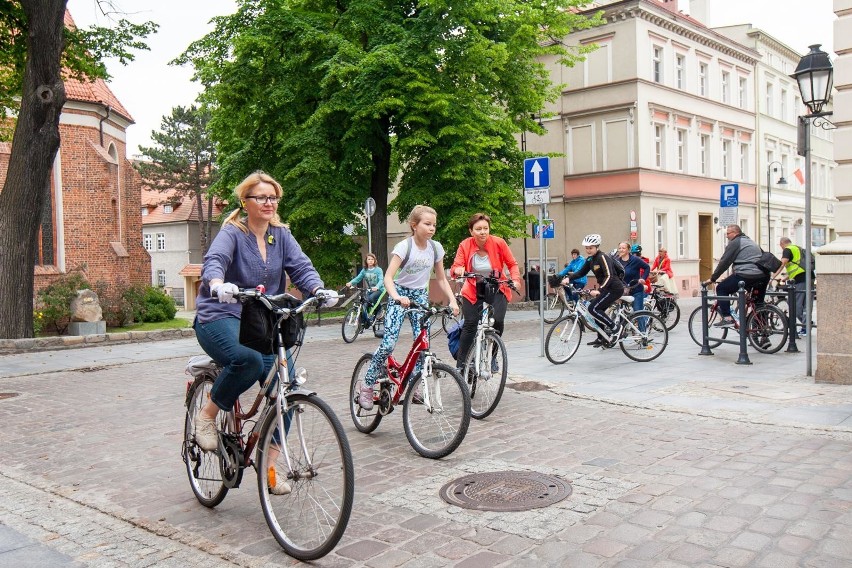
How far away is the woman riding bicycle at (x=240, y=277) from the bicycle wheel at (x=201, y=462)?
0.20 metres

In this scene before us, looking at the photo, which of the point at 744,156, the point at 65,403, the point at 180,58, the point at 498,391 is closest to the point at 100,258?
the point at 180,58

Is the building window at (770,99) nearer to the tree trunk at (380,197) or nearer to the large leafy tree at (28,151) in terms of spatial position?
the tree trunk at (380,197)

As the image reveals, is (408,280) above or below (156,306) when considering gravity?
above

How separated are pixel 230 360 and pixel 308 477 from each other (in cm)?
86

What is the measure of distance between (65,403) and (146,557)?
250 inches

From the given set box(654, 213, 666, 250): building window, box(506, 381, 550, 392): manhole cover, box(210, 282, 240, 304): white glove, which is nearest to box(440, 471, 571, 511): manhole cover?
box(210, 282, 240, 304): white glove

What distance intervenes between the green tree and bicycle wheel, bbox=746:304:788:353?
53.9 m

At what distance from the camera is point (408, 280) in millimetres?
7137

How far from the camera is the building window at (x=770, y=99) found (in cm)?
4384

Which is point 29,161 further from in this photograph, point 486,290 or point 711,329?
point 711,329

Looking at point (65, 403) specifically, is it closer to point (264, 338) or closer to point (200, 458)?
point (200, 458)

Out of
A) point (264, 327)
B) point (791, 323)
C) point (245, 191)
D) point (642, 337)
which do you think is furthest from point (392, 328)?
point (791, 323)

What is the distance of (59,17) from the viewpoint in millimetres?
16406

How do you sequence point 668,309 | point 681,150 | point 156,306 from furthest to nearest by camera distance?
point 681,150
point 156,306
point 668,309
